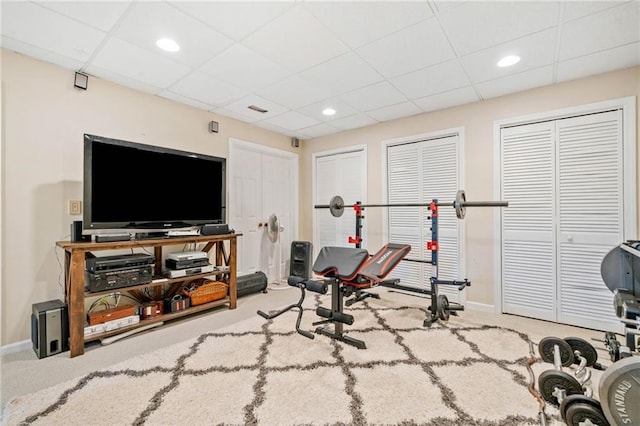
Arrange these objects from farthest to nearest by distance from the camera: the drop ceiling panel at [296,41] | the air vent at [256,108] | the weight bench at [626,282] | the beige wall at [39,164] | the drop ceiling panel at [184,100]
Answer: the air vent at [256,108]
the drop ceiling panel at [184,100]
the beige wall at [39,164]
the drop ceiling panel at [296,41]
the weight bench at [626,282]

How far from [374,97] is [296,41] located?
137 cm

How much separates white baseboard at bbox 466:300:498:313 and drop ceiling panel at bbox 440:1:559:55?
8.97 ft

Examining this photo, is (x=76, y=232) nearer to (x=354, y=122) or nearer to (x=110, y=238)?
(x=110, y=238)

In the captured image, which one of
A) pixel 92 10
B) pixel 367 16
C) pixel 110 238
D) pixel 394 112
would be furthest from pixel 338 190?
pixel 92 10

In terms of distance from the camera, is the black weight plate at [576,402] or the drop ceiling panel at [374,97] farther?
the drop ceiling panel at [374,97]

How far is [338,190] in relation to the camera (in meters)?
4.77

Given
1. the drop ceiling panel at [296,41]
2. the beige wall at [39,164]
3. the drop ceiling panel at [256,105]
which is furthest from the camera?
the drop ceiling panel at [256,105]

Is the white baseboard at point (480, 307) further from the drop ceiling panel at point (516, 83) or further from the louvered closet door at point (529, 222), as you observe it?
the drop ceiling panel at point (516, 83)

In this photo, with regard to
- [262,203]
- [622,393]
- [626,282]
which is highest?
[262,203]

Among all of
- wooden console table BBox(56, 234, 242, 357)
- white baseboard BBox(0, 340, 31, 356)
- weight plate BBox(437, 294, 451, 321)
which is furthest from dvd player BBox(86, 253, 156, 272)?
weight plate BBox(437, 294, 451, 321)

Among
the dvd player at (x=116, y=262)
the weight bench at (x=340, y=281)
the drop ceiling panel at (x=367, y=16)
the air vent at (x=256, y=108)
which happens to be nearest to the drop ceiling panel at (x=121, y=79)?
the air vent at (x=256, y=108)

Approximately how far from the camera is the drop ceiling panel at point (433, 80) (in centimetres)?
267

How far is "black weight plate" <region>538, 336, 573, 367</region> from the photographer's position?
1939 mm

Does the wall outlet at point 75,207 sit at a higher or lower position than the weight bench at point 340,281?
higher
